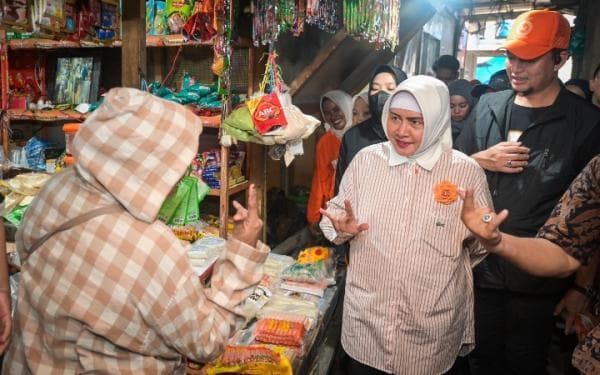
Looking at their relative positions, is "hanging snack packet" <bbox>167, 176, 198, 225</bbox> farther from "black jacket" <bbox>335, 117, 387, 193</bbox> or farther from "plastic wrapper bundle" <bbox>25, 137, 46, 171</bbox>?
"plastic wrapper bundle" <bbox>25, 137, 46, 171</bbox>

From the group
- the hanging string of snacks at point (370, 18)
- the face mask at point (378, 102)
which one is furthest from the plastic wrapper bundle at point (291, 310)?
the hanging string of snacks at point (370, 18)

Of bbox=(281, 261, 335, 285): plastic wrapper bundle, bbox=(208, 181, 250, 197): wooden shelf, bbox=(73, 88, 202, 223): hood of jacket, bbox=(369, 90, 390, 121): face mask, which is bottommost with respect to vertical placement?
bbox=(281, 261, 335, 285): plastic wrapper bundle

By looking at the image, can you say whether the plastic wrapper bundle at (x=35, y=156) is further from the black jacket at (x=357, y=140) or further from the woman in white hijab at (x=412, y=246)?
the woman in white hijab at (x=412, y=246)

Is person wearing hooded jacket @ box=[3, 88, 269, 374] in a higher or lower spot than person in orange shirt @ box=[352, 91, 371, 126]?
lower

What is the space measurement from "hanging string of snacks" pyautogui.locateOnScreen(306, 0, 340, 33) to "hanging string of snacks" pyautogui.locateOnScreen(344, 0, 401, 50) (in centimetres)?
10

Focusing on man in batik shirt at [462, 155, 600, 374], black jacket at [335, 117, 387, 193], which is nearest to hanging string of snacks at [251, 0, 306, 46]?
black jacket at [335, 117, 387, 193]

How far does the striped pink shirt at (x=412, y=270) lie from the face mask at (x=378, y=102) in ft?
3.45

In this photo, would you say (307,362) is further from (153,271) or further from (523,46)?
(523,46)

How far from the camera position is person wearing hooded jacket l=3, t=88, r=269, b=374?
1.07 meters

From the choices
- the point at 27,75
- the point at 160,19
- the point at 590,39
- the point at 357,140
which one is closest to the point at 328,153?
the point at 357,140

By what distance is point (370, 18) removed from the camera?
336cm

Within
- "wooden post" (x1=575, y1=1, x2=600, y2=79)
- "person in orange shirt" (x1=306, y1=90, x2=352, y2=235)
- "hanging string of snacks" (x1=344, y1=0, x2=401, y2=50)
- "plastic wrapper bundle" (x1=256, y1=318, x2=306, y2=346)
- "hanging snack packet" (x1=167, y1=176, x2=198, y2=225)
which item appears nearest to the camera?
"plastic wrapper bundle" (x1=256, y1=318, x2=306, y2=346)

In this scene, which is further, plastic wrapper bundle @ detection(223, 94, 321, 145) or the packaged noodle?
plastic wrapper bundle @ detection(223, 94, 321, 145)

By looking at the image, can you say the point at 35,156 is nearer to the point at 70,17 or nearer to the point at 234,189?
the point at 234,189
